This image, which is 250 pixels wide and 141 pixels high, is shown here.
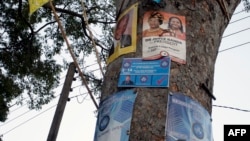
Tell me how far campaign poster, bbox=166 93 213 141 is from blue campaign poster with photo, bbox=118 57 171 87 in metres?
0.11

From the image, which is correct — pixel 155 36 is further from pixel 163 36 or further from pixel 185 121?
pixel 185 121

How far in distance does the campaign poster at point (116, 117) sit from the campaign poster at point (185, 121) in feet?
0.62

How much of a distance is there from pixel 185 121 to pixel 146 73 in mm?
315

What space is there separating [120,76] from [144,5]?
49cm

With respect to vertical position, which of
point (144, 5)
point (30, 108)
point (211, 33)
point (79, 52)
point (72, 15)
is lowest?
point (30, 108)

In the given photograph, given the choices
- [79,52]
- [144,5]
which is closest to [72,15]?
[79,52]

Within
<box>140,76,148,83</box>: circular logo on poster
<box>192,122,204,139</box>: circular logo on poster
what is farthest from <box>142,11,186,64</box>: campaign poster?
<box>192,122,204,139</box>: circular logo on poster

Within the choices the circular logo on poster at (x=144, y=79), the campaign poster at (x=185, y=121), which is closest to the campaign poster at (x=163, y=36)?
the circular logo on poster at (x=144, y=79)

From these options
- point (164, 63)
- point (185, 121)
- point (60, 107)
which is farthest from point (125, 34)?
point (60, 107)

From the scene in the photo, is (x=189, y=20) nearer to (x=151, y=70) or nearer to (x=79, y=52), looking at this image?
(x=151, y=70)

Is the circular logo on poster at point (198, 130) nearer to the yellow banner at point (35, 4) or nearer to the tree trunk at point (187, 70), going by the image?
the tree trunk at point (187, 70)

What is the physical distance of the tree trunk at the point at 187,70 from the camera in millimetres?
1768

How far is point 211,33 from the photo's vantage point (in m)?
2.26

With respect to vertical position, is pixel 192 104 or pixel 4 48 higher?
pixel 4 48
